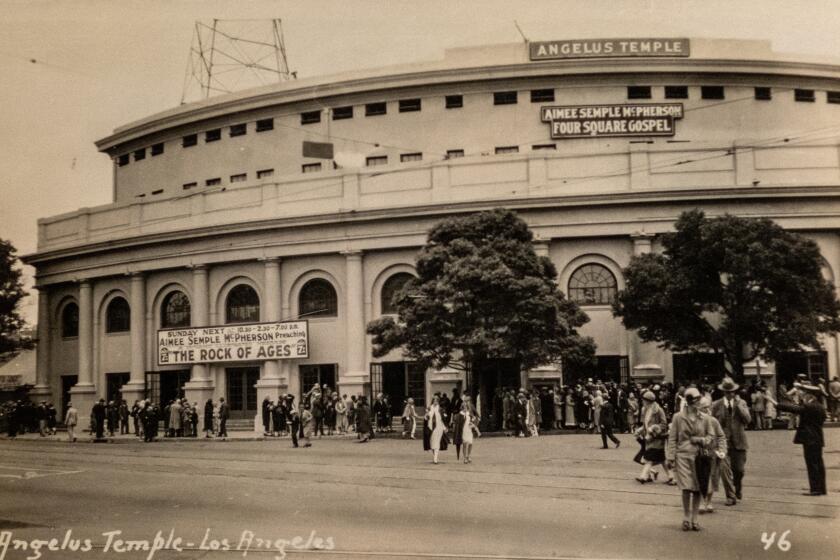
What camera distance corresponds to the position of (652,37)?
39469mm

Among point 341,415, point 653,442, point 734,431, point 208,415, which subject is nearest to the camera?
point 734,431

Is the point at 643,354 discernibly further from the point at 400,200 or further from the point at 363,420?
the point at 363,420

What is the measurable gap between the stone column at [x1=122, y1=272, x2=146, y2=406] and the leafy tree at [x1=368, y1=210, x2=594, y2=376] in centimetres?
1594

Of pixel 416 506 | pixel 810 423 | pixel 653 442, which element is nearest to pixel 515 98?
pixel 653 442

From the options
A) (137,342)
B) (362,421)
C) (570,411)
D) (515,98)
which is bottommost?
(570,411)

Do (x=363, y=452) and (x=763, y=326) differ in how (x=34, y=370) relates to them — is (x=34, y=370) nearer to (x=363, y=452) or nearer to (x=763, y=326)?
(x=363, y=452)

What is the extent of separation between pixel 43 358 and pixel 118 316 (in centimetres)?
482

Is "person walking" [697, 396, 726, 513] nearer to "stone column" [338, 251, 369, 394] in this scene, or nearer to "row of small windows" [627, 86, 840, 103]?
"stone column" [338, 251, 369, 394]

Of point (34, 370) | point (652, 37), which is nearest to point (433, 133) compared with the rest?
point (652, 37)

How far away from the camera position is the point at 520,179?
35781 millimetres

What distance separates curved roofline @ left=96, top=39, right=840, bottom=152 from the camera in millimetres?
38781

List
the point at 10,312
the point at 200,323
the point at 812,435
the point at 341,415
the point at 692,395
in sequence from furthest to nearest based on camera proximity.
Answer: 1. the point at 200,323
2. the point at 341,415
3. the point at 10,312
4. the point at 812,435
5. the point at 692,395

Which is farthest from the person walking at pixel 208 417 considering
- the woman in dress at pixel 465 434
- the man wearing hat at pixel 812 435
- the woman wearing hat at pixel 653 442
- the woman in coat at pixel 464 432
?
the man wearing hat at pixel 812 435

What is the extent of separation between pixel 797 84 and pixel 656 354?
1461 centimetres
